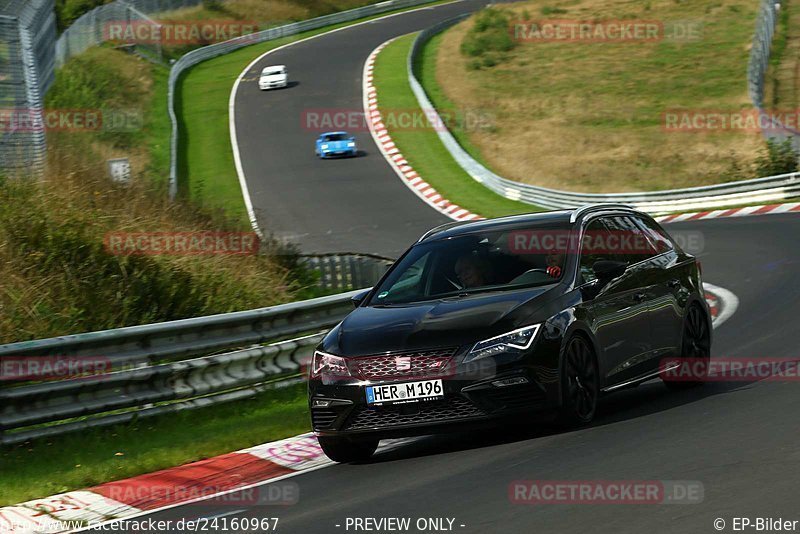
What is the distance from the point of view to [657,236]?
36.2 feet

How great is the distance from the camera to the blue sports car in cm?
4475

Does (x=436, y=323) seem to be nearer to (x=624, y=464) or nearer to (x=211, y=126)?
(x=624, y=464)

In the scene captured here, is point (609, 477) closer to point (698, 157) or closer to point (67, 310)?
point (67, 310)

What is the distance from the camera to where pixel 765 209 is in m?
30.6

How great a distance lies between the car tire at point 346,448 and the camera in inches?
354

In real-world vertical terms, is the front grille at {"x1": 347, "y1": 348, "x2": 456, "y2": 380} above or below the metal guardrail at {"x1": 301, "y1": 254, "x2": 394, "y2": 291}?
above

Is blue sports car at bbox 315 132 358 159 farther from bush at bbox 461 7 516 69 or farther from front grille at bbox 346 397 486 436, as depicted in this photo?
front grille at bbox 346 397 486 436

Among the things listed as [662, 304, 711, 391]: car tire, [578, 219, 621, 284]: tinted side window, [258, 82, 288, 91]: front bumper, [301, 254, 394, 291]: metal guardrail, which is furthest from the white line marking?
[578, 219, 621, 284]: tinted side window

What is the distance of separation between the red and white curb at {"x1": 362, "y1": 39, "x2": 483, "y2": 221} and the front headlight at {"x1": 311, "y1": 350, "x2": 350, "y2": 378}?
18.6 meters

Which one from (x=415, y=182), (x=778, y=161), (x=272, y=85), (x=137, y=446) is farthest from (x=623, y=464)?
(x=272, y=85)

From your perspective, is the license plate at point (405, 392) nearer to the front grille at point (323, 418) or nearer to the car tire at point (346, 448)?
the front grille at point (323, 418)

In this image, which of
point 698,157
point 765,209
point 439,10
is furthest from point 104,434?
point 439,10

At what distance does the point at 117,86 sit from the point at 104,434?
41357 millimetres

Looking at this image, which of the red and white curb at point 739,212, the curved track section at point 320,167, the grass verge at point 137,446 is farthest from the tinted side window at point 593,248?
the red and white curb at point 739,212
